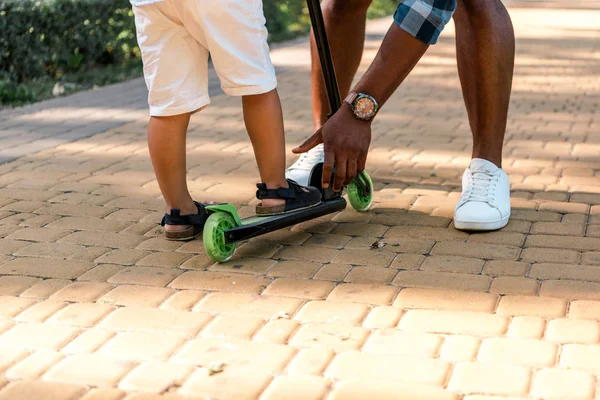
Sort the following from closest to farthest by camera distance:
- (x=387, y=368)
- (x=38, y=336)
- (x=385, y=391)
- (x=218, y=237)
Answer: (x=385, y=391) → (x=387, y=368) → (x=38, y=336) → (x=218, y=237)

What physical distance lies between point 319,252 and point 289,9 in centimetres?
986

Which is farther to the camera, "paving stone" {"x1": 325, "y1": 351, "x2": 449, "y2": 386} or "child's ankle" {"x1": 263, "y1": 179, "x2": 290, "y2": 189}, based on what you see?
"child's ankle" {"x1": 263, "y1": 179, "x2": 290, "y2": 189}

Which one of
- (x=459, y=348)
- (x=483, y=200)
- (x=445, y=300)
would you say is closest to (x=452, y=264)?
(x=445, y=300)

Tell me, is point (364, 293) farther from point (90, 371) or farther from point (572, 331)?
point (90, 371)

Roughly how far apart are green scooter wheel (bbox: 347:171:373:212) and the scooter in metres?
0.02

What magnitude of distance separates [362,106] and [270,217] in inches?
21.9

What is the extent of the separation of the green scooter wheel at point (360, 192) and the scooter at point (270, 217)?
2 cm

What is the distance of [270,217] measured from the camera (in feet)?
10.2

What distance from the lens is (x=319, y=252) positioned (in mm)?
3072

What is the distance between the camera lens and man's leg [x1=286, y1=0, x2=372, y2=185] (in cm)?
381

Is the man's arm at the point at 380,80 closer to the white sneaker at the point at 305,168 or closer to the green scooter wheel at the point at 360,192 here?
the green scooter wheel at the point at 360,192

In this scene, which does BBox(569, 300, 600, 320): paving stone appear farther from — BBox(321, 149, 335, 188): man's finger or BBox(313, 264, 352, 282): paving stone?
BBox(321, 149, 335, 188): man's finger

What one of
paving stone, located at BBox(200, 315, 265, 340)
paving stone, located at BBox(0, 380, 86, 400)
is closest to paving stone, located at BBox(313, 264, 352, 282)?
paving stone, located at BBox(200, 315, 265, 340)

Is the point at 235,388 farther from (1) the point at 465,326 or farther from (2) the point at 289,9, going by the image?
(2) the point at 289,9
